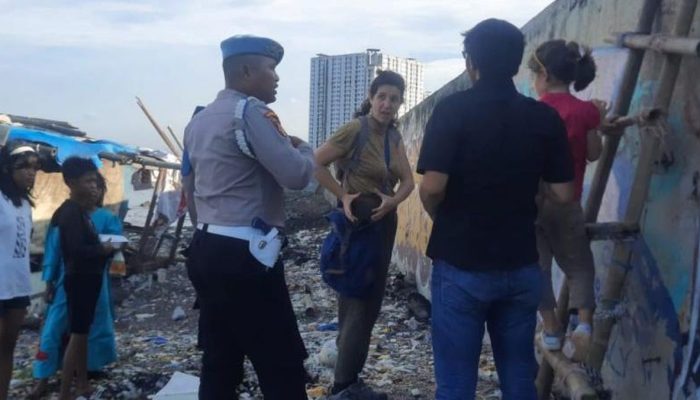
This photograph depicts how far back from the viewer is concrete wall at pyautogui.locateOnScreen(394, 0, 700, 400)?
3467mm

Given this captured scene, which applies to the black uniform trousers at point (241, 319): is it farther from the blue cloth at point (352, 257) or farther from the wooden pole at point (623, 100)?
the wooden pole at point (623, 100)

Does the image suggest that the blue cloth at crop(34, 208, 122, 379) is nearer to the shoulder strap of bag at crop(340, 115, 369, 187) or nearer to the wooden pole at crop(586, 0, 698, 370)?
the shoulder strap of bag at crop(340, 115, 369, 187)

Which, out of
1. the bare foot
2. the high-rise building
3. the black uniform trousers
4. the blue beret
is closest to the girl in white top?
the bare foot

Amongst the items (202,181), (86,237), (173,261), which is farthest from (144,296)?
(202,181)

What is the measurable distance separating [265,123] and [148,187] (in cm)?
992

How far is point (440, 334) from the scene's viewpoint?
3348mm

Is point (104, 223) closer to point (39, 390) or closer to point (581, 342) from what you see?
point (39, 390)

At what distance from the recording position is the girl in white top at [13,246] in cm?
470

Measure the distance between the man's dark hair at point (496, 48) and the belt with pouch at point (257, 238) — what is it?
1.08 metres

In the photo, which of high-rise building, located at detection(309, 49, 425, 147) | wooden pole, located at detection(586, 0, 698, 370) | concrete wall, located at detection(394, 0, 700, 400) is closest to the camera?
wooden pole, located at detection(586, 0, 698, 370)

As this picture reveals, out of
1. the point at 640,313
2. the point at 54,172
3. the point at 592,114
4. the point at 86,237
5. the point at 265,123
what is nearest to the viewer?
the point at 265,123

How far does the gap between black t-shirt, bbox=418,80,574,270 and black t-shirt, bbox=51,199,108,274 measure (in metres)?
2.99

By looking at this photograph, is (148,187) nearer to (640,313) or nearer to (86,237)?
(86,237)

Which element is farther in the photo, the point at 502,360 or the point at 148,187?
the point at 148,187
